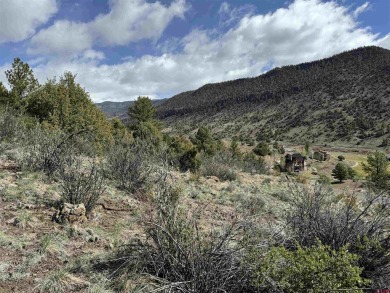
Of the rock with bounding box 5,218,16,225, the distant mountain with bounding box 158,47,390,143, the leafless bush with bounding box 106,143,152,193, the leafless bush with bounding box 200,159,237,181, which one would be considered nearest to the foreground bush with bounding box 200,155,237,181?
the leafless bush with bounding box 200,159,237,181

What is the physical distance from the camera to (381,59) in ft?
385

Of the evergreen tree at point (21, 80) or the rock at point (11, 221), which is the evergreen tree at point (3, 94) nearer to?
the evergreen tree at point (21, 80)

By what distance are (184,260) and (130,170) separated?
6.49m

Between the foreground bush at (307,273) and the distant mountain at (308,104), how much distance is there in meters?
98.2

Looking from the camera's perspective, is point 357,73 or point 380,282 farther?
point 357,73

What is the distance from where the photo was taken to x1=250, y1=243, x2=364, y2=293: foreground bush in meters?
3.96

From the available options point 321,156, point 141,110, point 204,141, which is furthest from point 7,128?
point 321,156

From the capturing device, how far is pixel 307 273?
13.3ft

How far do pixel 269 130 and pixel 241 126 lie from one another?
40.1 feet

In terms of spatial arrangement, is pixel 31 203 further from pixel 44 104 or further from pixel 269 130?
pixel 269 130

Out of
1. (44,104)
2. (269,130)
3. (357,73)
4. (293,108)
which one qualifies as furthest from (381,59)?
(44,104)

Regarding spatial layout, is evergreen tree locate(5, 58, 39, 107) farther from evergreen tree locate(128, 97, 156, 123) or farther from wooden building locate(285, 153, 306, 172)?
wooden building locate(285, 153, 306, 172)

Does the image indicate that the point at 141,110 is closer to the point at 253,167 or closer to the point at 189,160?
the point at 189,160

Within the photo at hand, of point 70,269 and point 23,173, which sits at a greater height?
point 23,173
